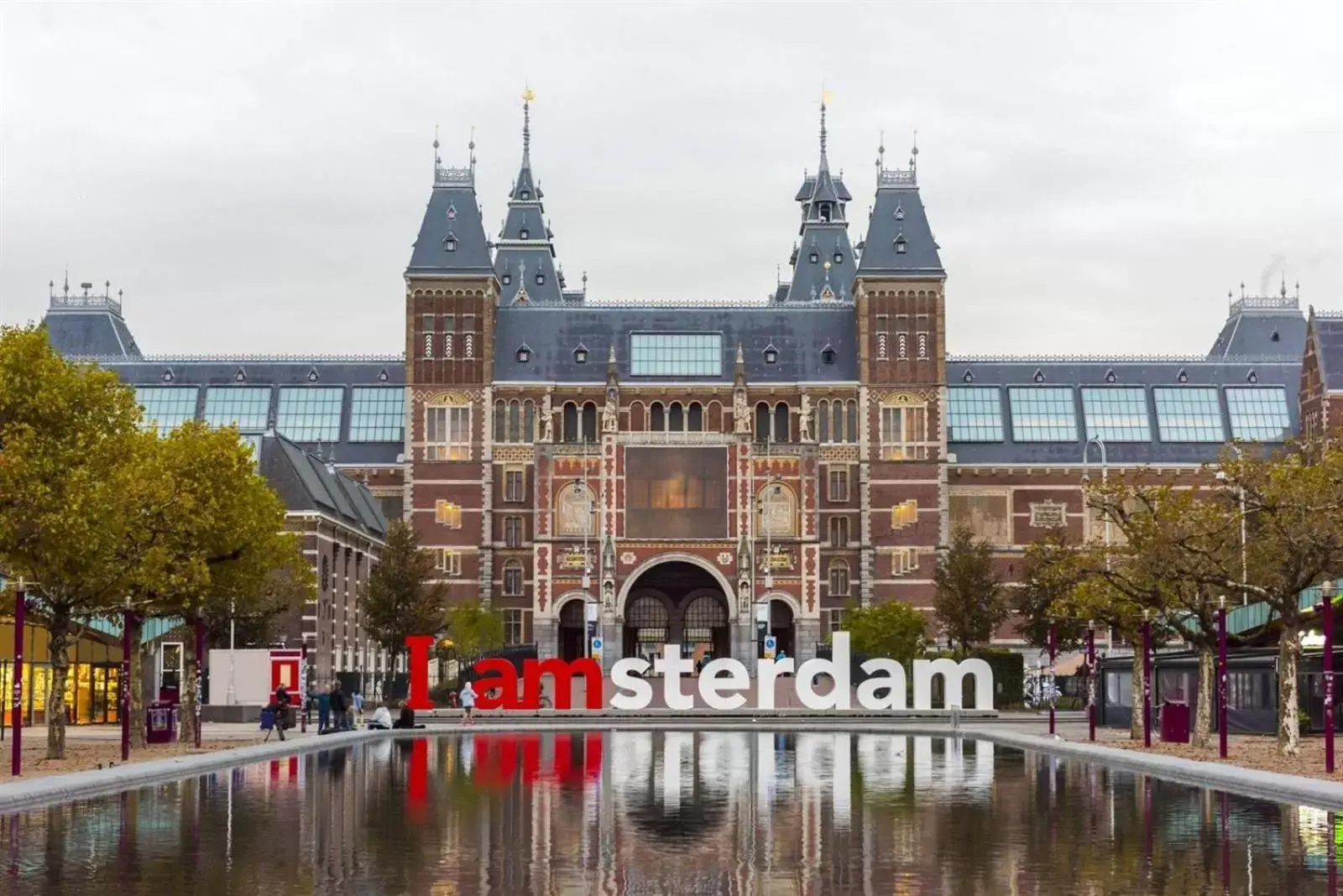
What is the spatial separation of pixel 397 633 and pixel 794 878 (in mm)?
58403

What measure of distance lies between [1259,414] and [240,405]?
195ft

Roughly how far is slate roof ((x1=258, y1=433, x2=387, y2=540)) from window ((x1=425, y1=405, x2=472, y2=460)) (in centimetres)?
648

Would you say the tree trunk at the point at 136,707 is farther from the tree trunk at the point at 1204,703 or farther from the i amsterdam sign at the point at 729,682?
the tree trunk at the point at 1204,703

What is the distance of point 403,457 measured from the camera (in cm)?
9950

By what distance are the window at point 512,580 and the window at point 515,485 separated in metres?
3.62

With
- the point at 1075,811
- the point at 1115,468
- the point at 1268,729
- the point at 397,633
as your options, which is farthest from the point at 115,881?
the point at 1115,468

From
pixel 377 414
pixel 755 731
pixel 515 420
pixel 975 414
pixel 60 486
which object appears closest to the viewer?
pixel 60 486

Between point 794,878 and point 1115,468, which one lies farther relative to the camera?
point 1115,468

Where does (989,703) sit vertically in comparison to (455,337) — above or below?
below

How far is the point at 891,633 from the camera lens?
279 feet

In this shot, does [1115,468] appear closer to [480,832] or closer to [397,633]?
[397,633]

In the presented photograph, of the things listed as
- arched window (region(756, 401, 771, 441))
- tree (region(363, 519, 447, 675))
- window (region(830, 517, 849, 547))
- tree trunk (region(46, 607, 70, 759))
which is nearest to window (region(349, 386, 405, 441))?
arched window (region(756, 401, 771, 441))

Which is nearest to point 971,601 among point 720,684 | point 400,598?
point 720,684

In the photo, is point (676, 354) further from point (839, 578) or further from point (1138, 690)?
point (1138, 690)
